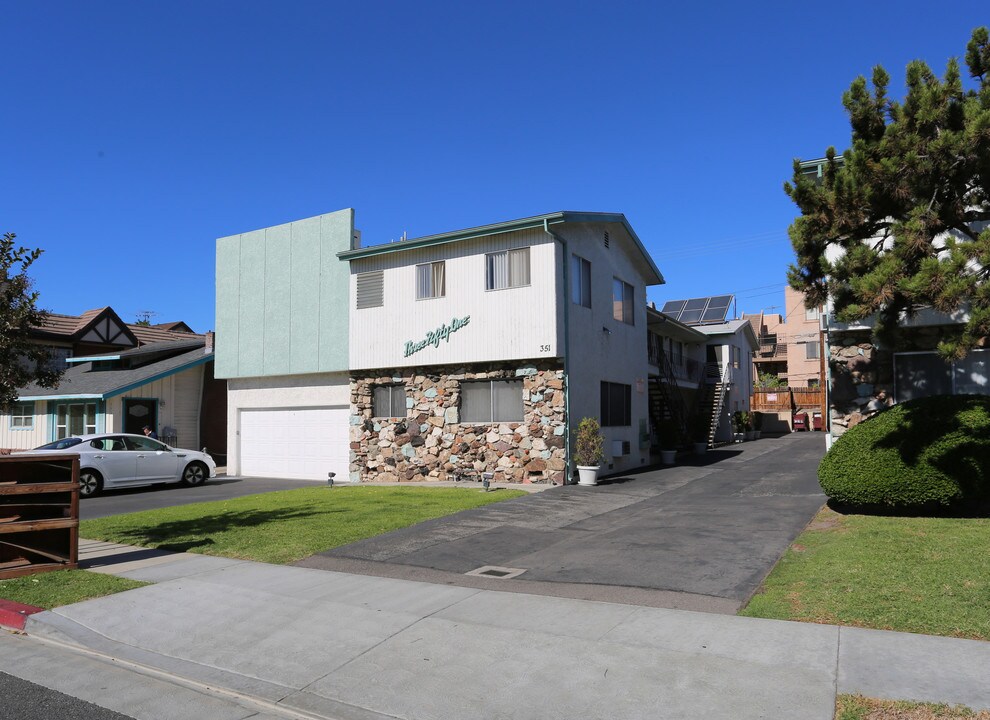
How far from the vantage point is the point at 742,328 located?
3916 cm

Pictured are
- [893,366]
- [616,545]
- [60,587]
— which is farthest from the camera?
[893,366]

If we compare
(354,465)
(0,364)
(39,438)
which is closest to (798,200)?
(0,364)

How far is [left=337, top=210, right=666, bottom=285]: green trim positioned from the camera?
1733 cm

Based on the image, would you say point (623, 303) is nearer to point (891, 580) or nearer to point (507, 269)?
point (507, 269)

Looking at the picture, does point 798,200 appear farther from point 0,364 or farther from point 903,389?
point 0,364

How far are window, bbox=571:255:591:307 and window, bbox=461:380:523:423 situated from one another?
268 cm

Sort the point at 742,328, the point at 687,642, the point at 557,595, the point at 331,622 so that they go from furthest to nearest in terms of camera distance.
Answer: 1. the point at 742,328
2. the point at 557,595
3. the point at 331,622
4. the point at 687,642

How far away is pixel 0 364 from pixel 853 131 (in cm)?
1257

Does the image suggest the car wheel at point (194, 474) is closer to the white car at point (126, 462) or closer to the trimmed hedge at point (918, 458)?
the white car at point (126, 462)

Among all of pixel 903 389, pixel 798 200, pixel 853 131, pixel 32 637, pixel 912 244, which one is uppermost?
pixel 853 131

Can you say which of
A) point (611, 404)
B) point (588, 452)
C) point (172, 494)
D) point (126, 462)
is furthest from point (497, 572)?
point (126, 462)

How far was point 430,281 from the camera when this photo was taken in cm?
1953

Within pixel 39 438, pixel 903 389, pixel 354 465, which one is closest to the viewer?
pixel 903 389

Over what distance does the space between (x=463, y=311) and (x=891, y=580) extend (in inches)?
517
